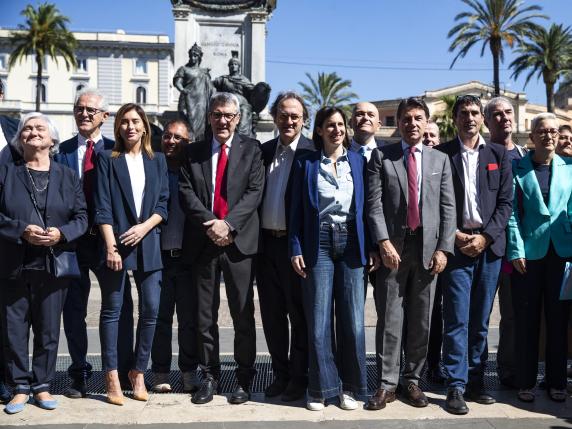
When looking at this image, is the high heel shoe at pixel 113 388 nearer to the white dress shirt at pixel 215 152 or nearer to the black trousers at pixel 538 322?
the white dress shirt at pixel 215 152

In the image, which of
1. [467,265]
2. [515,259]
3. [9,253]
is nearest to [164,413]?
[9,253]

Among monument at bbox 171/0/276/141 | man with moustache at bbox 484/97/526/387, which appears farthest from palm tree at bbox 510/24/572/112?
man with moustache at bbox 484/97/526/387

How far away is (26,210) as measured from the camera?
15.4 feet

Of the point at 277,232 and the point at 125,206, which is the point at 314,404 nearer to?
the point at 277,232

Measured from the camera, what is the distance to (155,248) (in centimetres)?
500

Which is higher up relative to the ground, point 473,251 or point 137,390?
point 473,251

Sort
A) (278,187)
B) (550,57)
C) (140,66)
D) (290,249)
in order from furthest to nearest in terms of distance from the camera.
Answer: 1. (140,66)
2. (550,57)
3. (278,187)
4. (290,249)

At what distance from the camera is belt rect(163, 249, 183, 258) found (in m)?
5.15

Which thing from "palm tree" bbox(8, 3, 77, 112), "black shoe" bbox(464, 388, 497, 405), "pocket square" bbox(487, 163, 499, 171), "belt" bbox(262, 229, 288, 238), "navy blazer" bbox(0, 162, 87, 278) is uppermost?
"palm tree" bbox(8, 3, 77, 112)

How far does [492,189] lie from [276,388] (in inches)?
92.6

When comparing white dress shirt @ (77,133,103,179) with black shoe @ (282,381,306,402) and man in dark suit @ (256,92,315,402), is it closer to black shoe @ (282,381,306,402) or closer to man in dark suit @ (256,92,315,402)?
man in dark suit @ (256,92,315,402)

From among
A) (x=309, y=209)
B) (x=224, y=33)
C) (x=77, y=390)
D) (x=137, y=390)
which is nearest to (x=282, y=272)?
(x=309, y=209)

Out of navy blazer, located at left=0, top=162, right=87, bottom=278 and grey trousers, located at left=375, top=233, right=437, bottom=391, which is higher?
navy blazer, located at left=0, top=162, right=87, bottom=278

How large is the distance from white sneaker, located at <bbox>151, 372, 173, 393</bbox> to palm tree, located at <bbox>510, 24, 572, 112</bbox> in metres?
40.2
